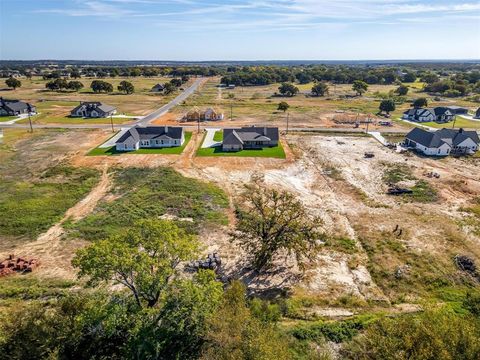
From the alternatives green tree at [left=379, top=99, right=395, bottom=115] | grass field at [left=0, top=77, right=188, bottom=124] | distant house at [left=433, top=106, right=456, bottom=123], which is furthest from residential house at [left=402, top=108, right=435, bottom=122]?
grass field at [left=0, top=77, right=188, bottom=124]

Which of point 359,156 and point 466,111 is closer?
point 359,156

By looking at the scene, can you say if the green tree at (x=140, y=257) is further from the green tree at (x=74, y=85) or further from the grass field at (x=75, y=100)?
the green tree at (x=74, y=85)

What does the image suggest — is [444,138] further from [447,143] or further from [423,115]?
[423,115]

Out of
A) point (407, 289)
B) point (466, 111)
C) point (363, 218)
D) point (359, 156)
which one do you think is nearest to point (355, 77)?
point (466, 111)

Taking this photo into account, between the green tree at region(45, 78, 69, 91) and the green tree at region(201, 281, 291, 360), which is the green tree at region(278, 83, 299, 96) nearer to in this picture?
the green tree at region(45, 78, 69, 91)

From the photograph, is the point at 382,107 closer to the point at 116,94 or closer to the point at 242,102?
the point at 242,102

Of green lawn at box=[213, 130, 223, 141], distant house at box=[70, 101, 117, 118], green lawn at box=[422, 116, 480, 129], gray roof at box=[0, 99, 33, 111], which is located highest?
gray roof at box=[0, 99, 33, 111]
